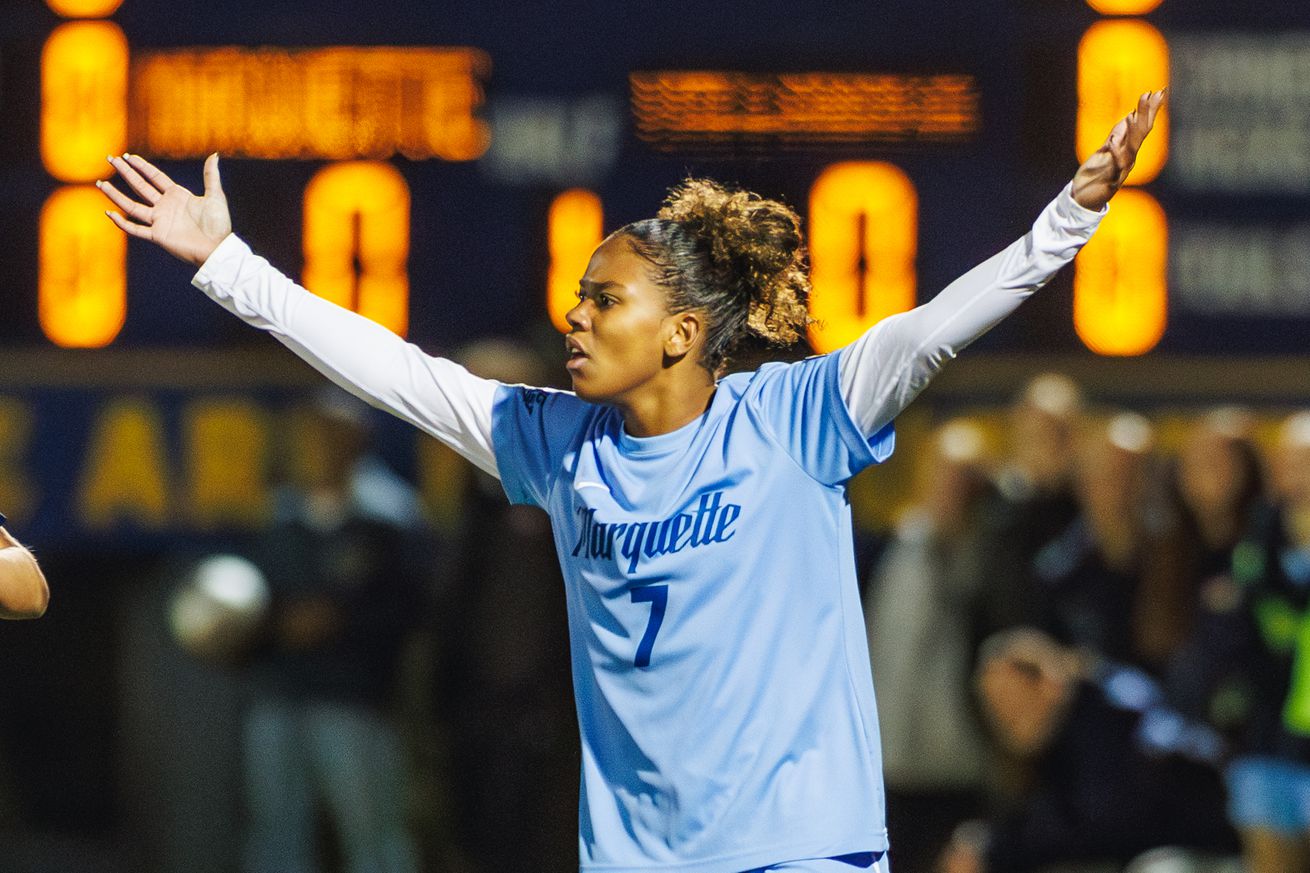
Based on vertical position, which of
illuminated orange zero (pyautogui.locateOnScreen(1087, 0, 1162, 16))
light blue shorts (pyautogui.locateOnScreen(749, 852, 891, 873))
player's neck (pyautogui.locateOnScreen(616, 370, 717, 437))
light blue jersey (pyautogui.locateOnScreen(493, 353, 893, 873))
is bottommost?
light blue shorts (pyautogui.locateOnScreen(749, 852, 891, 873))

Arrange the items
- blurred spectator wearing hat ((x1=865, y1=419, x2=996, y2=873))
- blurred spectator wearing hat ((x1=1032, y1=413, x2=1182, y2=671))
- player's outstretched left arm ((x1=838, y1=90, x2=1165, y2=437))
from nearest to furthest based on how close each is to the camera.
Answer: player's outstretched left arm ((x1=838, y1=90, x2=1165, y2=437)), blurred spectator wearing hat ((x1=1032, y1=413, x2=1182, y2=671)), blurred spectator wearing hat ((x1=865, y1=419, x2=996, y2=873))

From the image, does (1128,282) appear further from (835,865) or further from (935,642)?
(835,865)

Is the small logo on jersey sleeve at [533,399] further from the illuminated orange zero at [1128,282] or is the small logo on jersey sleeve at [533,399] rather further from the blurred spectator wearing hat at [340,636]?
the illuminated orange zero at [1128,282]

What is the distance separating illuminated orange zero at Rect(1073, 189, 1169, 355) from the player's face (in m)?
3.45

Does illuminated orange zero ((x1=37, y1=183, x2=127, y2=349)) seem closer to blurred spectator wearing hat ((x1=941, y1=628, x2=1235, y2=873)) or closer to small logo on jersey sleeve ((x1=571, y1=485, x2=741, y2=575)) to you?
blurred spectator wearing hat ((x1=941, y1=628, x2=1235, y2=873))

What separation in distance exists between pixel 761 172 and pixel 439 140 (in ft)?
3.36

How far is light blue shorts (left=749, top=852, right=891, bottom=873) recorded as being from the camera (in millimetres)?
2873

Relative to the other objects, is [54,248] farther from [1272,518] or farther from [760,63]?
[1272,518]

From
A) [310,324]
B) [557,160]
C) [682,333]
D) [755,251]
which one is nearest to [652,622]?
[682,333]

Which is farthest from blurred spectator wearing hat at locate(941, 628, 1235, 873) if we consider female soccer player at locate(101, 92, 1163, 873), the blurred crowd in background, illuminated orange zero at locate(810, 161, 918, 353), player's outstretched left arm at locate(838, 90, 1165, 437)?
player's outstretched left arm at locate(838, 90, 1165, 437)

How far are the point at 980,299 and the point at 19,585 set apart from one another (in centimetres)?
152

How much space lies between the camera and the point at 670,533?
2977 millimetres

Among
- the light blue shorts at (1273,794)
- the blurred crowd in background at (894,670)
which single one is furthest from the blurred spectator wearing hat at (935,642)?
the light blue shorts at (1273,794)

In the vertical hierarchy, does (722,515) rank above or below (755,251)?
below
